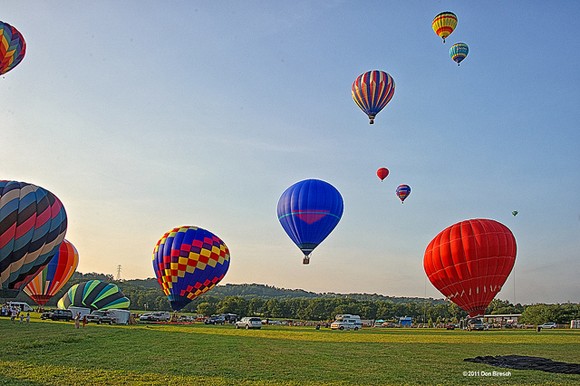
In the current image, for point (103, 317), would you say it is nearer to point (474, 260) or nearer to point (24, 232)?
point (24, 232)

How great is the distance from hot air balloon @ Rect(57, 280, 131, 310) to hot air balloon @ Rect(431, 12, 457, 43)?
1178 inches

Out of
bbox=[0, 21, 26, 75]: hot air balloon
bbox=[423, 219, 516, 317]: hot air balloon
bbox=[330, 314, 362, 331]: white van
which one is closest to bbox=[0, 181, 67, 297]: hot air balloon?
bbox=[0, 21, 26, 75]: hot air balloon

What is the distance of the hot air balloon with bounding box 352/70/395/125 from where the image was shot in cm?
2966

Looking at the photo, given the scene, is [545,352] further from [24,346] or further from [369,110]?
[369,110]

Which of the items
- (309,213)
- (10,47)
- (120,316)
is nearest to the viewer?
(10,47)

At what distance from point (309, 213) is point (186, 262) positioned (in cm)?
945

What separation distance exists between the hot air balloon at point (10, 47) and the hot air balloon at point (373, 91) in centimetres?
1811

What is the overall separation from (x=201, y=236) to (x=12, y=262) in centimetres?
1409

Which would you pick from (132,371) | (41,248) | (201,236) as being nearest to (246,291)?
(201,236)

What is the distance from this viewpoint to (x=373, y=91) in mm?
29672

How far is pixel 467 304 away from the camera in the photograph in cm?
3120

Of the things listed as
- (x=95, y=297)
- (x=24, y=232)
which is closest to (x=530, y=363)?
(x=24, y=232)

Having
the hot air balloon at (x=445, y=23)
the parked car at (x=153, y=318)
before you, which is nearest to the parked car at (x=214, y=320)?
the parked car at (x=153, y=318)

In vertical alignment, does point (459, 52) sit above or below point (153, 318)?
above
